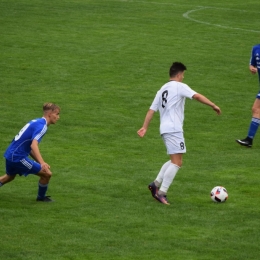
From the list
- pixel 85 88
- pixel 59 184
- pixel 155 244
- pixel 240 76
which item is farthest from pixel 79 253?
pixel 240 76

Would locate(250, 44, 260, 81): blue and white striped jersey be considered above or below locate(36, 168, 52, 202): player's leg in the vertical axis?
above

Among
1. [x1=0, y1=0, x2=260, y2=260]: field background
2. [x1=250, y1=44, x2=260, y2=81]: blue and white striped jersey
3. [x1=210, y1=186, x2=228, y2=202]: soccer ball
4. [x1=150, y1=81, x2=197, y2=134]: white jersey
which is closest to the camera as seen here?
[x1=0, y1=0, x2=260, y2=260]: field background

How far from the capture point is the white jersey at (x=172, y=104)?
41.7 feet

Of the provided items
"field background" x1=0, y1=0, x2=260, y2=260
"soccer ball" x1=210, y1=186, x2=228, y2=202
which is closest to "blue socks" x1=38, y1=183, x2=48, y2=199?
"field background" x1=0, y1=0, x2=260, y2=260

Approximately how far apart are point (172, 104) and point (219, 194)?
5.64 ft

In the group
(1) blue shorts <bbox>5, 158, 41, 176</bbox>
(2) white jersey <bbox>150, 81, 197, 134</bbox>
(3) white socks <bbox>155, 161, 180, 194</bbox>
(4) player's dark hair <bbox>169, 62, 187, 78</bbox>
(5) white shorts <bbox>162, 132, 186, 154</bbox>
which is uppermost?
(4) player's dark hair <bbox>169, 62, 187, 78</bbox>

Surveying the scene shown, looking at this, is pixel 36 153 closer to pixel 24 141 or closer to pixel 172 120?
pixel 24 141

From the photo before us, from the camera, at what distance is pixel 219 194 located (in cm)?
1291

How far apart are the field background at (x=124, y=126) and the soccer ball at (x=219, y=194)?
0.14 metres

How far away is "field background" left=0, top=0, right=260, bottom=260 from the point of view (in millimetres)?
11047

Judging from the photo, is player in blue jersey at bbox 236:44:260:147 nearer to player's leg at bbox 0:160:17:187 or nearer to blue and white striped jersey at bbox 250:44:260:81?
blue and white striped jersey at bbox 250:44:260:81

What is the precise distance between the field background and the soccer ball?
0.45ft

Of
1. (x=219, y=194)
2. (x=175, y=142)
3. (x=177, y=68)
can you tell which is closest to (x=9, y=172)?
(x=175, y=142)

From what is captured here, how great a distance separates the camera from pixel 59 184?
46.6 ft
